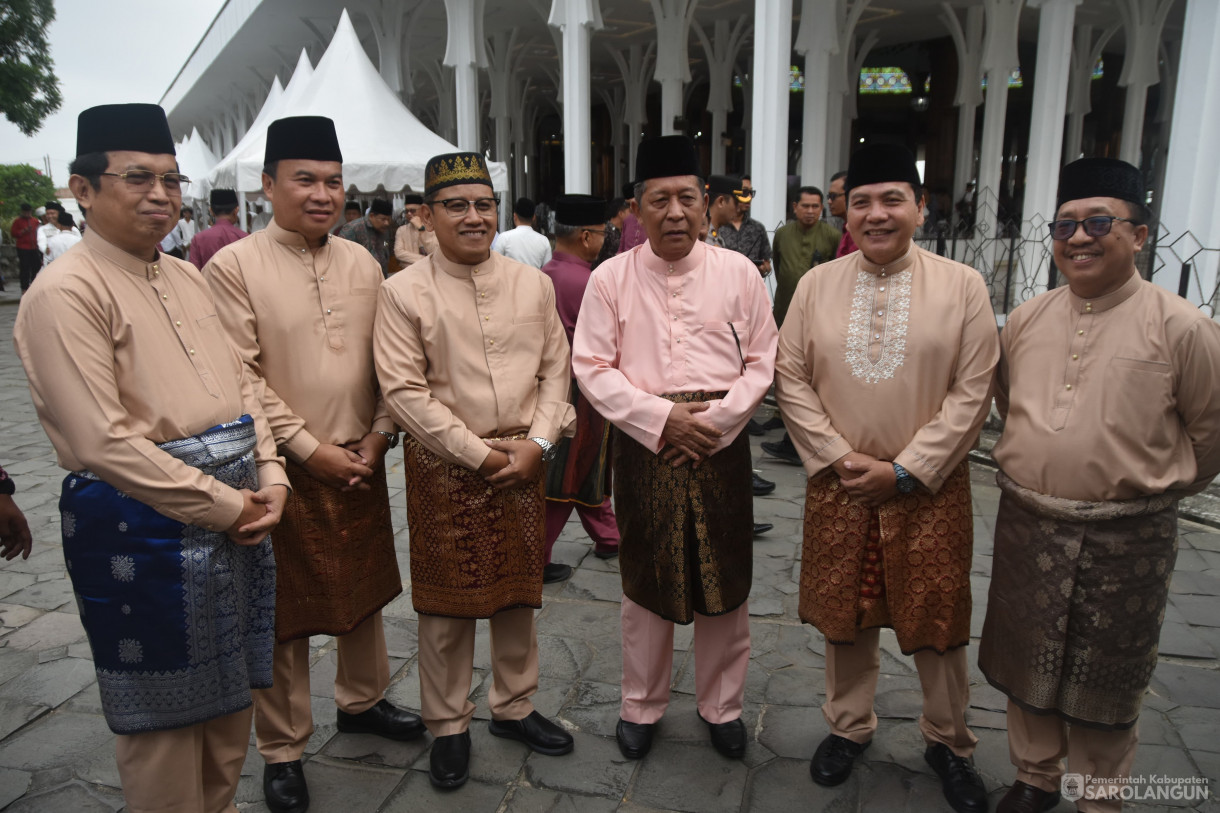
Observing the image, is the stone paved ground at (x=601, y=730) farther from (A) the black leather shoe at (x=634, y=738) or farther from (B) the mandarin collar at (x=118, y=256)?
(B) the mandarin collar at (x=118, y=256)

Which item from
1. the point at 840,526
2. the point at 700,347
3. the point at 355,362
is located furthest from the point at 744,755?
the point at 355,362

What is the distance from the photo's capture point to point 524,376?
8.37 feet

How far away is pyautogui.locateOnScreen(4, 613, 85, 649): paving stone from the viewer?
3.43 metres

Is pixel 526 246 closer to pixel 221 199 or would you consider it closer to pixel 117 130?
pixel 221 199

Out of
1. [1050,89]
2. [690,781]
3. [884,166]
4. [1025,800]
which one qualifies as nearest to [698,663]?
[690,781]

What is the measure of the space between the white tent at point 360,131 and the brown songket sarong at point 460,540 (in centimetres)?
663

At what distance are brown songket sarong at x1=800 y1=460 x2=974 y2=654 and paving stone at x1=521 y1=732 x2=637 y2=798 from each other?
78 centimetres

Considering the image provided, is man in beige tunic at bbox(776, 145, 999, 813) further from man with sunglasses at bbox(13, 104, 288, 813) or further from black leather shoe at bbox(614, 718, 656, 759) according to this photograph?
man with sunglasses at bbox(13, 104, 288, 813)

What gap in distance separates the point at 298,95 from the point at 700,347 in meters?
8.90

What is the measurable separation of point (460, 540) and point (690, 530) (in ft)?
2.35

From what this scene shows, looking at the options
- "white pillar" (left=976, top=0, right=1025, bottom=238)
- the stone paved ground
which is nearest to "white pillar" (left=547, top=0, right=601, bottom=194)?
"white pillar" (left=976, top=0, right=1025, bottom=238)

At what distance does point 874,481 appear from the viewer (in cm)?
229

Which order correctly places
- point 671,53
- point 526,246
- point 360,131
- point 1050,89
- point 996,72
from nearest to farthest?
point 526,246 → point 1050,89 → point 360,131 → point 996,72 → point 671,53

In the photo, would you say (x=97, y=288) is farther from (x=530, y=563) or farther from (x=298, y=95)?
(x=298, y=95)
